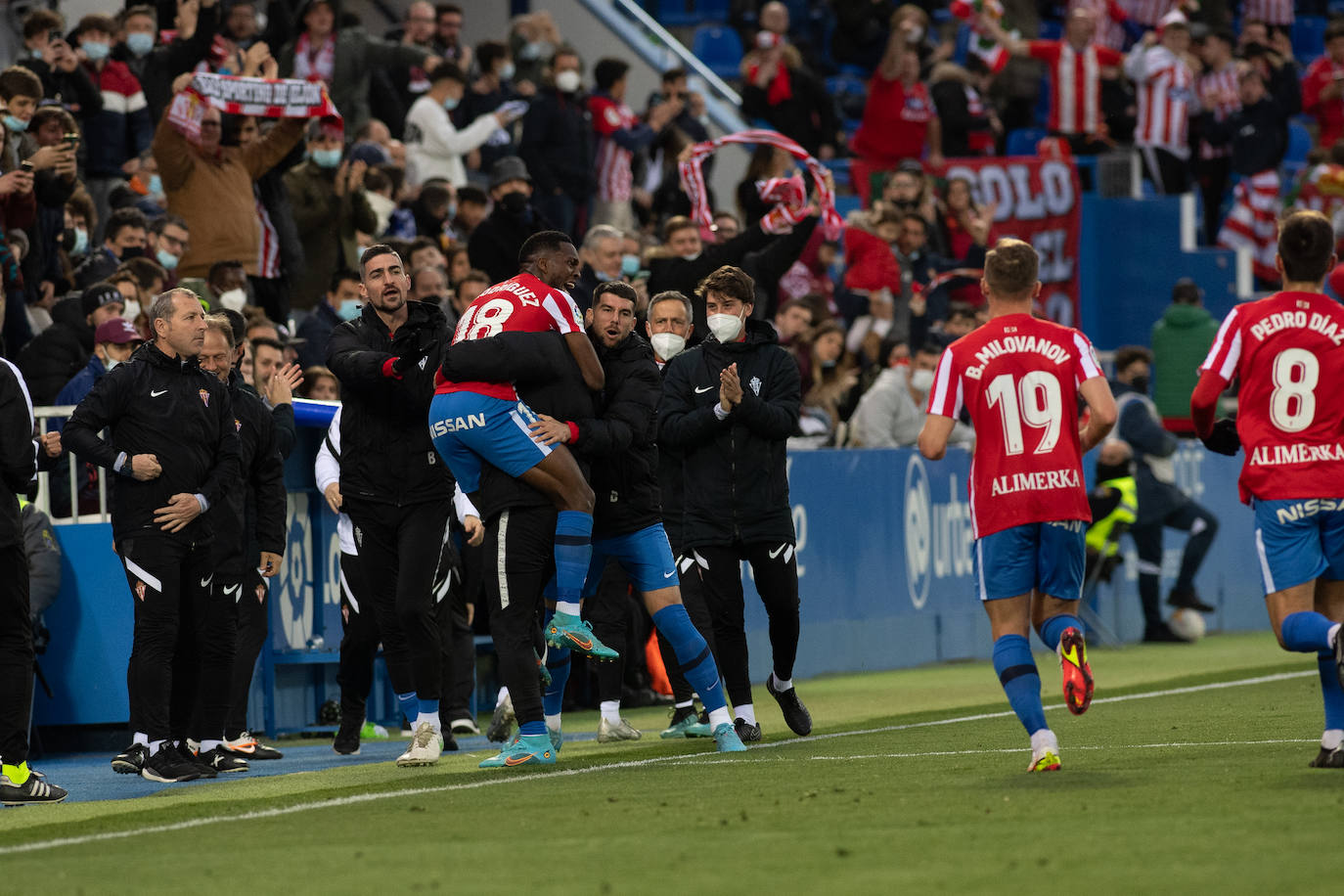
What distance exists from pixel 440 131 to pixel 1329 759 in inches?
479

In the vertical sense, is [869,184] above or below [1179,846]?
above

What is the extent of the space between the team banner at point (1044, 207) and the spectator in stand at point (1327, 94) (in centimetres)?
586

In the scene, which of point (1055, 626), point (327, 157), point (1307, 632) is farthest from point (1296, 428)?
point (327, 157)

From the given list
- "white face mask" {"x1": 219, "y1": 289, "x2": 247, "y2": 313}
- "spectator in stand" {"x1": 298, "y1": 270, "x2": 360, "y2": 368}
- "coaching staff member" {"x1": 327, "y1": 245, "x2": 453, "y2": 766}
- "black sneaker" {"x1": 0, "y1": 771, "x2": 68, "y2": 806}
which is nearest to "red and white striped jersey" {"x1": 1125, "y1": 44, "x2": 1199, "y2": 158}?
"spectator in stand" {"x1": 298, "y1": 270, "x2": 360, "y2": 368}

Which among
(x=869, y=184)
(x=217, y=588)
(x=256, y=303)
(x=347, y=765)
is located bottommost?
(x=347, y=765)

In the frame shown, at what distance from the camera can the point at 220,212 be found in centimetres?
1506

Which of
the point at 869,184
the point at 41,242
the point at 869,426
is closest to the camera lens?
the point at 41,242

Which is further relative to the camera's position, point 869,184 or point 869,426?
point 869,184

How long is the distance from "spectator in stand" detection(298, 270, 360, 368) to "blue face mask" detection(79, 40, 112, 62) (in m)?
3.26

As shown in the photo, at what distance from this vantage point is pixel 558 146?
765 inches

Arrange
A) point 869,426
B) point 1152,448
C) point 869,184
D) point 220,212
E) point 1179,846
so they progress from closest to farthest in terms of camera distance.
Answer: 1. point 1179,846
2. point 220,212
3. point 869,426
4. point 1152,448
5. point 869,184

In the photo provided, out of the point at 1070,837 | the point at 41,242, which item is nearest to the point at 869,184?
the point at 41,242

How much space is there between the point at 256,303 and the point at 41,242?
83.9 inches

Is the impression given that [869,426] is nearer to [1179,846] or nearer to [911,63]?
[911,63]
